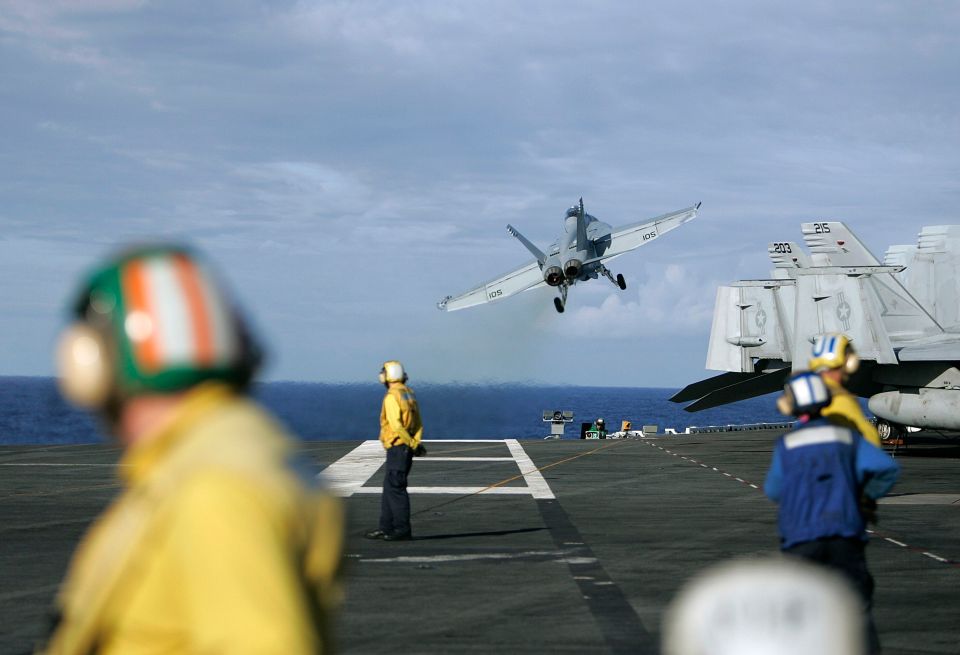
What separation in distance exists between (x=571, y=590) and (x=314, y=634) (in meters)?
9.84

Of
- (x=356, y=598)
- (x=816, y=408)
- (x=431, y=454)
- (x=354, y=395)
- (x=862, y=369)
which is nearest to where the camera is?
(x=816, y=408)

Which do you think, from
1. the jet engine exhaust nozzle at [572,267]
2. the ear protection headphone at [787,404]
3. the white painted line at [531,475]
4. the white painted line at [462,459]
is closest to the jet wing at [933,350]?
the jet engine exhaust nozzle at [572,267]

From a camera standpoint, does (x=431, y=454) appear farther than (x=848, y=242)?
No

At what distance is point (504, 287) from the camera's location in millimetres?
43844

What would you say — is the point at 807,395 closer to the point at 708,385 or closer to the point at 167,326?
the point at 167,326

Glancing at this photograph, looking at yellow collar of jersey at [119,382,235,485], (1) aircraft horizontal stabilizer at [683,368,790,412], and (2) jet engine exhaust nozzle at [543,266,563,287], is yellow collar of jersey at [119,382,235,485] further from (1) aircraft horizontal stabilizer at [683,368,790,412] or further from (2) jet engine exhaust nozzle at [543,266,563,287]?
(1) aircraft horizontal stabilizer at [683,368,790,412]

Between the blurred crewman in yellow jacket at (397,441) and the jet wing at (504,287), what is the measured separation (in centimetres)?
2871

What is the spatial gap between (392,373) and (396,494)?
59.1 inches

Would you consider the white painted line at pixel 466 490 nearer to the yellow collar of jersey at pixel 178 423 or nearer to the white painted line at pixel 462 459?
the white painted line at pixel 462 459

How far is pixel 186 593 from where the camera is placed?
1925 mm

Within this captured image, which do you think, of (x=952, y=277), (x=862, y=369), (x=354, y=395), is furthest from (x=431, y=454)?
(x=354, y=395)

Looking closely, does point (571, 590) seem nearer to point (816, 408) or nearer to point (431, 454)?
point (816, 408)

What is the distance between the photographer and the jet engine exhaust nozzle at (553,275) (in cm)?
3888

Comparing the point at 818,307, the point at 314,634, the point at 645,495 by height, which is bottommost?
the point at 645,495
